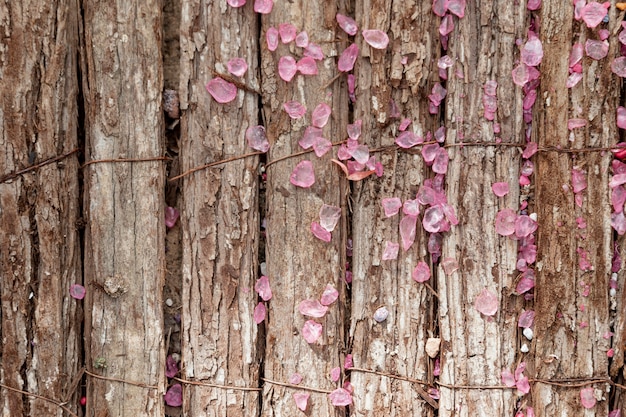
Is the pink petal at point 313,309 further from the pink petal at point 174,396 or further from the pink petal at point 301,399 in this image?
the pink petal at point 174,396

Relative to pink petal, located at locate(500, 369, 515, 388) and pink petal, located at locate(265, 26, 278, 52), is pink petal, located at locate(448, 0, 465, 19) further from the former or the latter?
pink petal, located at locate(500, 369, 515, 388)

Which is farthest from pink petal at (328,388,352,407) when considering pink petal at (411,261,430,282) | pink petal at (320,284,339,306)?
pink petal at (411,261,430,282)

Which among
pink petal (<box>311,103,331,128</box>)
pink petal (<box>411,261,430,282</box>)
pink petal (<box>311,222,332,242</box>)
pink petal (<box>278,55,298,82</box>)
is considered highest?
pink petal (<box>278,55,298,82</box>)

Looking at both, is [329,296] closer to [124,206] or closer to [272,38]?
[124,206]

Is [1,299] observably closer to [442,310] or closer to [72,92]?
[72,92]

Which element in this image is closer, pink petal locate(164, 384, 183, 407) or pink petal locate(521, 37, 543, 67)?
pink petal locate(521, 37, 543, 67)

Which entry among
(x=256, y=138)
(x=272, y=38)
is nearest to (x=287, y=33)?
(x=272, y=38)
